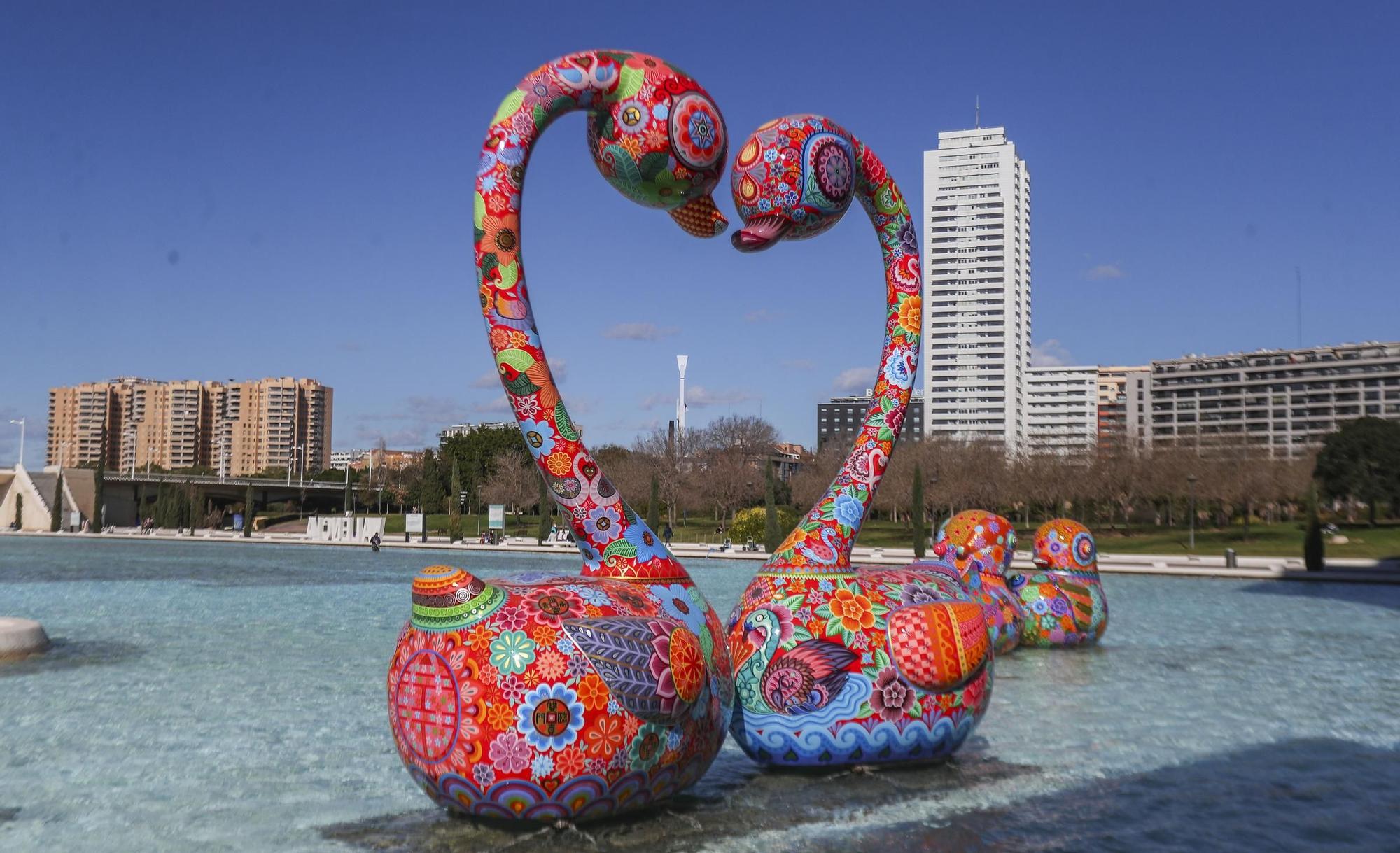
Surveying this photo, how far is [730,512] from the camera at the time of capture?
6600 cm

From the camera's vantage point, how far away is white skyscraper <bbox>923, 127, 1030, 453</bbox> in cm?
13188

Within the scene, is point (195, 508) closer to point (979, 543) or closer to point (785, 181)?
point (979, 543)

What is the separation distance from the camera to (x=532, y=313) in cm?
550

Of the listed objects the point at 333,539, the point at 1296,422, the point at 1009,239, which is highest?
the point at 1009,239

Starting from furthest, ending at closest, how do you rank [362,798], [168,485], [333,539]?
[168,485] < [333,539] < [362,798]

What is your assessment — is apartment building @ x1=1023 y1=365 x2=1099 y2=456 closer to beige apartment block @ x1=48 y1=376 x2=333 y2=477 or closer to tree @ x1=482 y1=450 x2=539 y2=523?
tree @ x1=482 y1=450 x2=539 y2=523

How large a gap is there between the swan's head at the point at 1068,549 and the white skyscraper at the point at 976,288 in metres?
118

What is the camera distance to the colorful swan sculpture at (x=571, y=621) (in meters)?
4.75

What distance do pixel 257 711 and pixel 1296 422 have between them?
12726 cm

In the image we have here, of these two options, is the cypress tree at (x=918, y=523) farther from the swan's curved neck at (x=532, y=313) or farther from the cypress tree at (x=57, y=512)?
the cypress tree at (x=57, y=512)

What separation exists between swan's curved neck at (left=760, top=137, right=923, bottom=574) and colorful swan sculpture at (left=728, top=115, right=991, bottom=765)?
27 millimetres

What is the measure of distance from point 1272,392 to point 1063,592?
397 feet

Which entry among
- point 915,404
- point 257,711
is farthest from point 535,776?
point 915,404

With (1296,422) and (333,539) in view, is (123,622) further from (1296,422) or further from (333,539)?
(1296,422)
